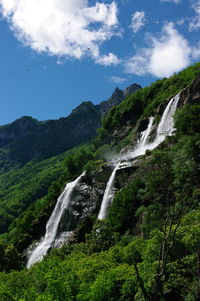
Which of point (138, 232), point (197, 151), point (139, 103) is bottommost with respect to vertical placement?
point (138, 232)

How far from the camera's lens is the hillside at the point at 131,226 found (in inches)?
550

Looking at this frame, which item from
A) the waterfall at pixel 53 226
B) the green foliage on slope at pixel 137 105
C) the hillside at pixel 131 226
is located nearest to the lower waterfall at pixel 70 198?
the waterfall at pixel 53 226

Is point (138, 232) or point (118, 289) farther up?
point (118, 289)

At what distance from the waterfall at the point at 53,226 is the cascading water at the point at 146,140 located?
810 centimetres

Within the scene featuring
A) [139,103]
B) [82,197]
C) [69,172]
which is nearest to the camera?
[82,197]

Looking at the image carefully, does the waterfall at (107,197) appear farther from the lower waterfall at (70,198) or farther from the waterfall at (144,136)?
the waterfall at (144,136)

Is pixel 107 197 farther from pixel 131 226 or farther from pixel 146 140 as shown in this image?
pixel 146 140

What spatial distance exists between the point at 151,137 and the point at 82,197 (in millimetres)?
18172

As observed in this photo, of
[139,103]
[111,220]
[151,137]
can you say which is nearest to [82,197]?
[111,220]

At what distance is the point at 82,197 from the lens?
47938 mm

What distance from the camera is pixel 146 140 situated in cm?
5775

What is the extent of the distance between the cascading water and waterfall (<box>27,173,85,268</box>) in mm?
8099

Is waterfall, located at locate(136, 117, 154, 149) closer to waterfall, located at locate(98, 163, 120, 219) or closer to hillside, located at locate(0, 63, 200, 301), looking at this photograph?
hillside, located at locate(0, 63, 200, 301)

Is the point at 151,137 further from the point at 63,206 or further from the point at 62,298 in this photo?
the point at 62,298
